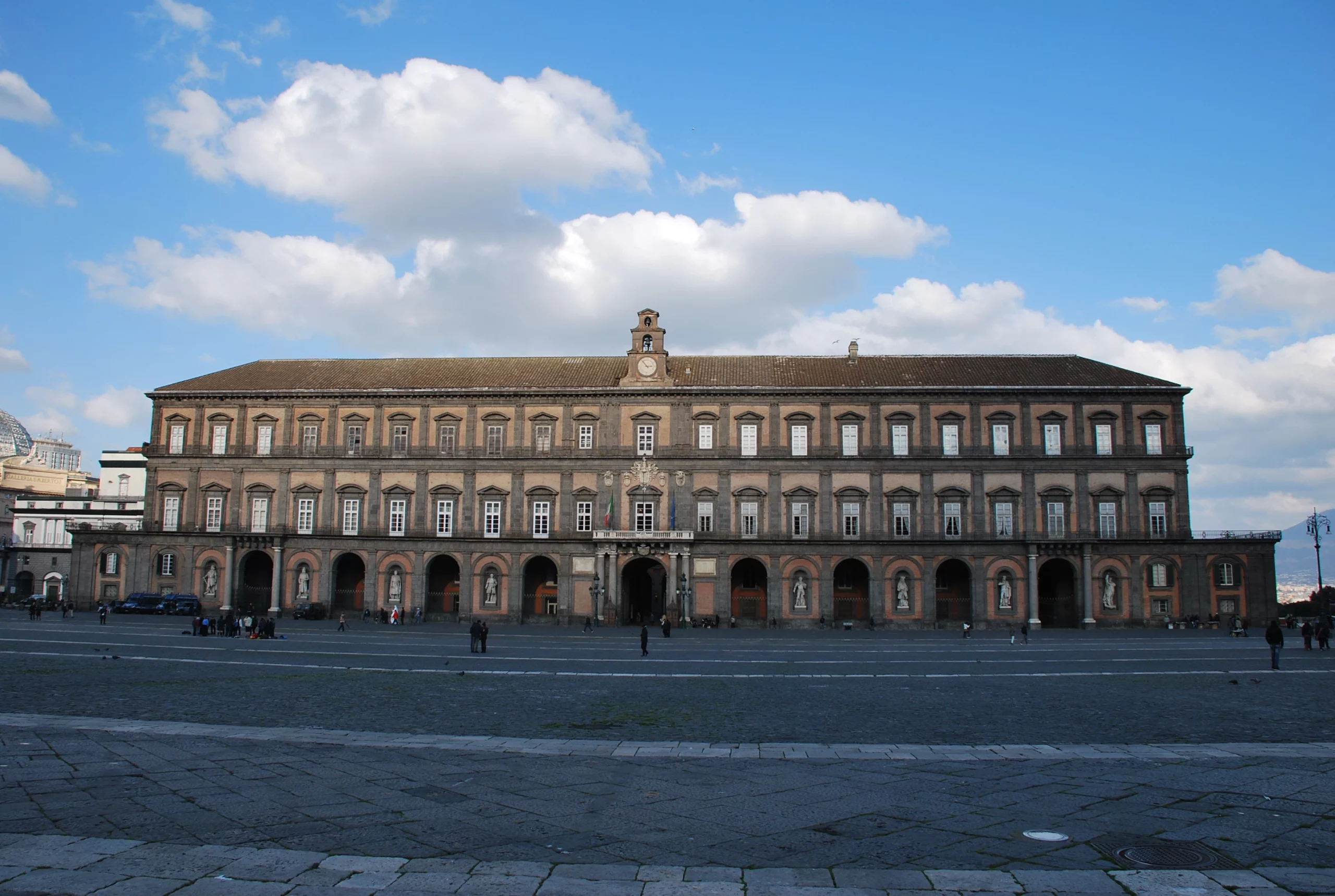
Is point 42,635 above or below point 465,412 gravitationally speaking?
below

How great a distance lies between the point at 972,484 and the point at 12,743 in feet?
159

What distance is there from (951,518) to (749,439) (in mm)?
12370

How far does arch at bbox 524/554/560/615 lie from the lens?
55.4 metres

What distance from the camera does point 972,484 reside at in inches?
2085

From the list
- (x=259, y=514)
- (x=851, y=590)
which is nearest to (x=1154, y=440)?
(x=851, y=590)

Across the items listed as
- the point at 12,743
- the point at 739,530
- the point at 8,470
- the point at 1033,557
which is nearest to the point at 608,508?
the point at 739,530

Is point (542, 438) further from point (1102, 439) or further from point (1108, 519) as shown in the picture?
point (1108, 519)

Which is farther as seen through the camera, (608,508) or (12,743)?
(608,508)

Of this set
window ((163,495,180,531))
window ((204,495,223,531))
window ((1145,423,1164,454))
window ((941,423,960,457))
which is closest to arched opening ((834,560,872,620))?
window ((941,423,960,457))

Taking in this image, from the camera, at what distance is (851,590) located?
177 ft

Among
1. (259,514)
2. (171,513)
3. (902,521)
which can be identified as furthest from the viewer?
(171,513)

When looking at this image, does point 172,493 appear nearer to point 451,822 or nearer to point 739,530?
point 739,530

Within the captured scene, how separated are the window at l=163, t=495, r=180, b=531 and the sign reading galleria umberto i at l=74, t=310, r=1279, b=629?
4.6 inches

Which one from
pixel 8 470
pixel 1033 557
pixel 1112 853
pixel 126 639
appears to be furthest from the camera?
pixel 8 470
